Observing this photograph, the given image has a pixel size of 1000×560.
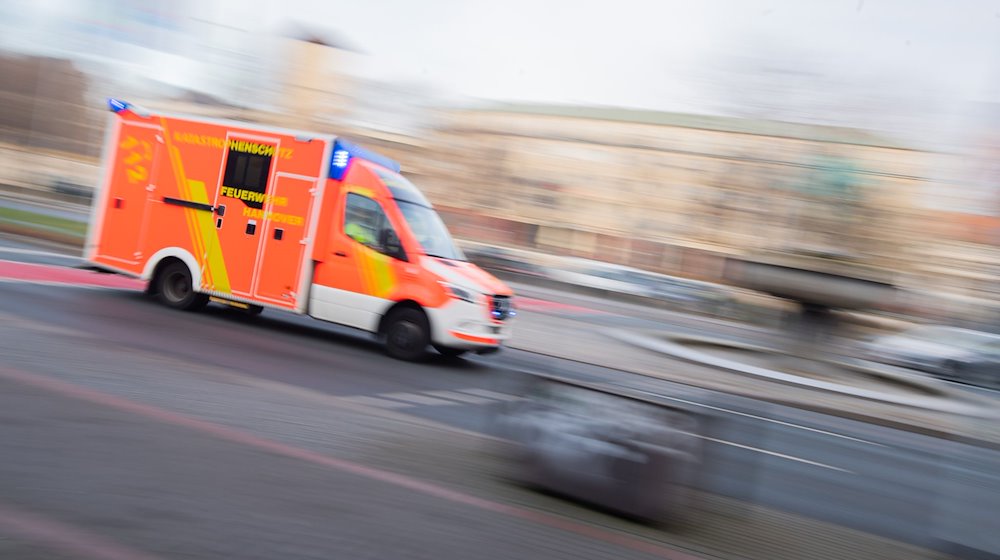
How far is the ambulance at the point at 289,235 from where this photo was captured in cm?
1138

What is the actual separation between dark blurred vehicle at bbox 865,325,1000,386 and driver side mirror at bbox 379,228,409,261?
17716 mm

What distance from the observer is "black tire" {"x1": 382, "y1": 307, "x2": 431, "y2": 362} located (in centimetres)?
1132

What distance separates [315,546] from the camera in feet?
14.2

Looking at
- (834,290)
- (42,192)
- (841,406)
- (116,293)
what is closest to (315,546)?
(116,293)

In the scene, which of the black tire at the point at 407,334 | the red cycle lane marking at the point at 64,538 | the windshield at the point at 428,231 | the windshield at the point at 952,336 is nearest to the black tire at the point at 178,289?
the black tire at the point at 407,334

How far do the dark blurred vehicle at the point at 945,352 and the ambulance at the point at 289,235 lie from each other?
647 inches

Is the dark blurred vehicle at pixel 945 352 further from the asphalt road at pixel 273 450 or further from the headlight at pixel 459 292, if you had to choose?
the headlight at pixel 459 292

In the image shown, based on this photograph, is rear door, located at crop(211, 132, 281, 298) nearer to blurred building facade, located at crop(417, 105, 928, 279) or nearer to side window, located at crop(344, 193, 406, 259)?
side window, located at crop(344, 193, 406, 259)

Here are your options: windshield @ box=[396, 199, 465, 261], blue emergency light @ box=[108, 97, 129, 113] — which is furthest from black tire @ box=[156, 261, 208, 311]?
windshield @ box=[396, 199, 465, 261]

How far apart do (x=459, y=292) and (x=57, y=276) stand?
290 inches

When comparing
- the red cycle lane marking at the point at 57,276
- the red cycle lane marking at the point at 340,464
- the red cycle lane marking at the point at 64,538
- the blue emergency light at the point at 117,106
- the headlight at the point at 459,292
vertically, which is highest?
the blue emergency light at the point at 117,106

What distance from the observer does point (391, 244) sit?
1138 cm

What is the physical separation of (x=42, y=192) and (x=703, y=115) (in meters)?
50.7

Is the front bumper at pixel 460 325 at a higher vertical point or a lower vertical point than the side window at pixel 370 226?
lower
